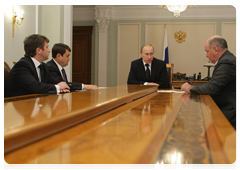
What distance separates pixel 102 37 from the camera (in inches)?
345

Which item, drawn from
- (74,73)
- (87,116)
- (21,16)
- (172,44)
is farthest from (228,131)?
(74,73)

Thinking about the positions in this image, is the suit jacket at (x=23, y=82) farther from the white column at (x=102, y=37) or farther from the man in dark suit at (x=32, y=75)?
the white column at (x=102, y=37)

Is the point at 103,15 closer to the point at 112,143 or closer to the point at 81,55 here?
the point at 81,55

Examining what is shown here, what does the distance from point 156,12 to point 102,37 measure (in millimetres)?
2240

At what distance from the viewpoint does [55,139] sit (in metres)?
0.58

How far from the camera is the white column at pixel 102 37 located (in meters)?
8.55

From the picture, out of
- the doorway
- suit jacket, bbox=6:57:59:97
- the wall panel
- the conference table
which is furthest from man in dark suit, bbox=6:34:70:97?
the wall panel

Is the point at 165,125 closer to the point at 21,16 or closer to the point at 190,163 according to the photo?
the point at 190,163

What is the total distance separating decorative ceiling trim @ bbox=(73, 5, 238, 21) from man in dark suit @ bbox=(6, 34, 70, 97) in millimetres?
6185

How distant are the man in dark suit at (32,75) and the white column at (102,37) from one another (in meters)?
5.85

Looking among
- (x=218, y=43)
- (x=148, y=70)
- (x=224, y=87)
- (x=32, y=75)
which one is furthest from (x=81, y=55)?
(x=224, y=87)

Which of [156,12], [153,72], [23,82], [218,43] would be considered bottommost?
[23,82]

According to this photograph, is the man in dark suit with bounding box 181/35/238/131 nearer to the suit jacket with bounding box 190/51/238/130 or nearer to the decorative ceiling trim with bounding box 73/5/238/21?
the suit jacket with bounding box 190/51/238/130

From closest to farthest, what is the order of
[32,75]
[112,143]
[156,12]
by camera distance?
[112,143] → [32,75] → [156,12]
